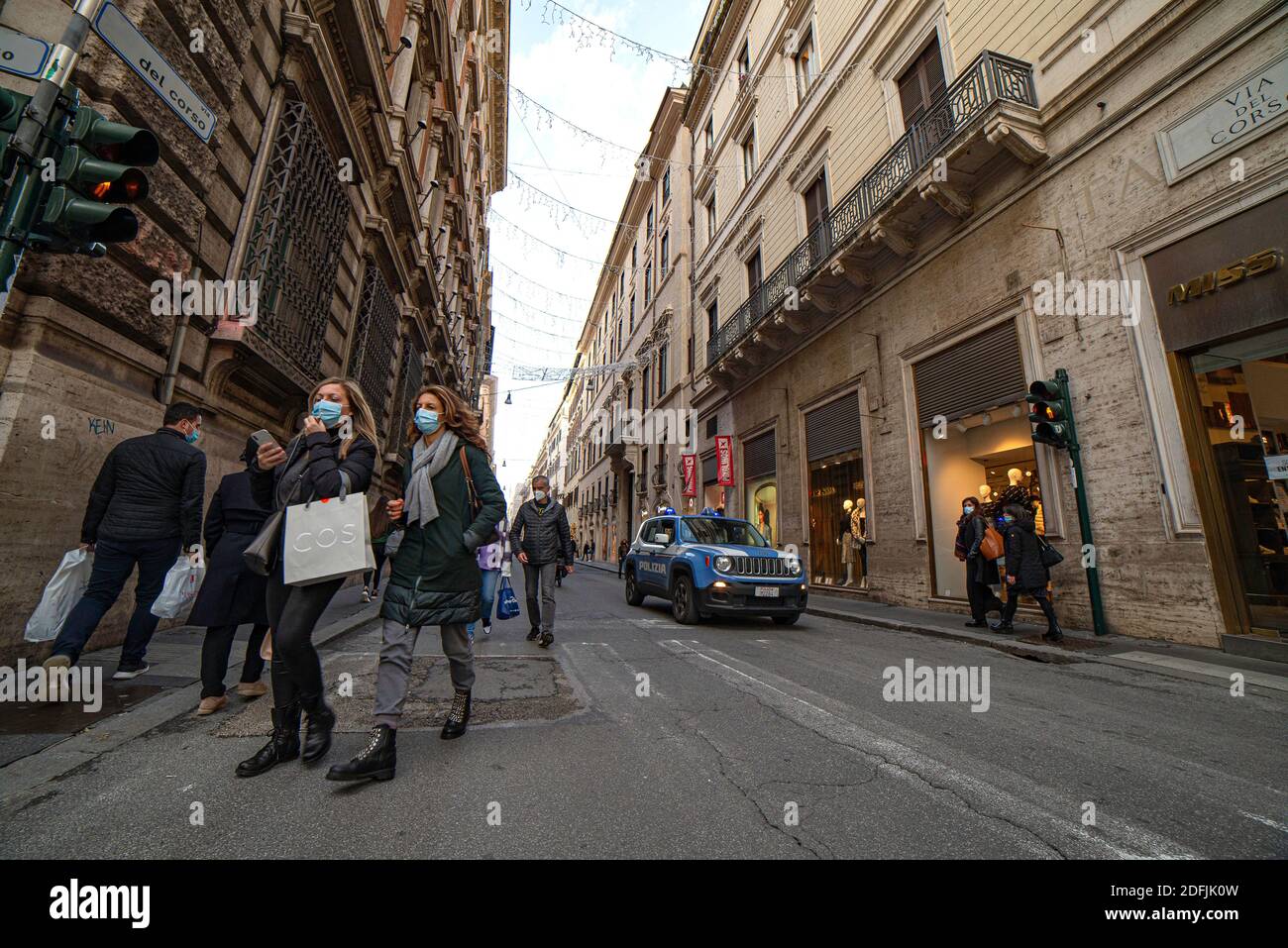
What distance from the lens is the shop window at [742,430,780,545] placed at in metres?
17.0

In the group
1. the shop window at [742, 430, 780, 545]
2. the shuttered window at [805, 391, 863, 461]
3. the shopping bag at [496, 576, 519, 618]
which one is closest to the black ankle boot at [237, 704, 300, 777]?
the shopping bag at [496, 576, 519, 618]

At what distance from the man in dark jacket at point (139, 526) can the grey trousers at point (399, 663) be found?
245 cm

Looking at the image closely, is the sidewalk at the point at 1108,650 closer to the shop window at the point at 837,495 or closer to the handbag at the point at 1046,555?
the handbag at the point at 1046,555

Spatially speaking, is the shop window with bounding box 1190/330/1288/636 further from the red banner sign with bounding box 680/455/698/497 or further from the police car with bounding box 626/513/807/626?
the red banner sign with bounding box 680/455/698/497

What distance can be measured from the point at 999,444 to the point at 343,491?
11176 millimetres

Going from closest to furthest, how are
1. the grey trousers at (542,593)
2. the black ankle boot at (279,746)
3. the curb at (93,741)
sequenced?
1. the curb at (93,741)
2. the black ankle boot at (279,746)
3. the grey trousers at (542,593)

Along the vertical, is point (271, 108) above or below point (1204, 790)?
above

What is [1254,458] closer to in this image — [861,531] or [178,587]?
[861,531]

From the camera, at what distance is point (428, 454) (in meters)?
3.12

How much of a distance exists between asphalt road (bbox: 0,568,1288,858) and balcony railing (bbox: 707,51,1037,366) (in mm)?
9409

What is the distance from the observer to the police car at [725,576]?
25.1ft

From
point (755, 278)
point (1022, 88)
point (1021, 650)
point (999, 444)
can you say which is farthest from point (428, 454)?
point (755, 278)

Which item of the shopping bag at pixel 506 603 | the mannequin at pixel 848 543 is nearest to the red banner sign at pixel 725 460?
the mannequin at pixel 848 543
